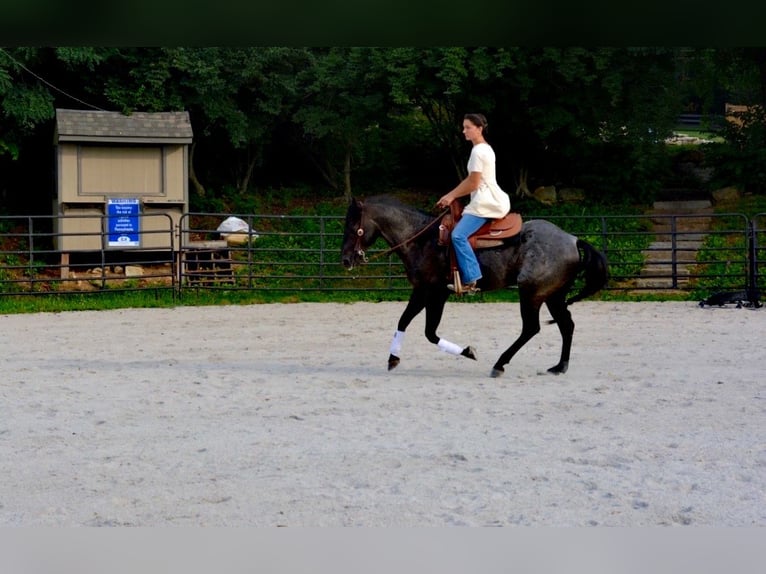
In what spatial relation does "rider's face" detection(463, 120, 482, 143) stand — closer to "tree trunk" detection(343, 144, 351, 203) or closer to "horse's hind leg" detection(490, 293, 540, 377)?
"horse's hind leg" detection(490, 293, 540, 377)

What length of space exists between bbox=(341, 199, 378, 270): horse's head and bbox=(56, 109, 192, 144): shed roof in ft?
38.0

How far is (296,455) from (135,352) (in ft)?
18.4

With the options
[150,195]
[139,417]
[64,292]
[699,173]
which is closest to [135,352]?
[139,417]

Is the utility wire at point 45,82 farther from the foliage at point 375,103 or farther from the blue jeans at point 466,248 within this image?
the blue jeans at point 466,248

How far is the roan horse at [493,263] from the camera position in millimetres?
9836

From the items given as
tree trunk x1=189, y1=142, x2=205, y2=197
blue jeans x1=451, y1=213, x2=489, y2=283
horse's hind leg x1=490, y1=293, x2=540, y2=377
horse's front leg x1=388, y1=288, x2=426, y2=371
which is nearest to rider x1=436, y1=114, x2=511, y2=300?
blue jeans x1=451, y1=213, x2=489, y2=283

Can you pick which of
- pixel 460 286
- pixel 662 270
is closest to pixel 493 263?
pixel 460 286

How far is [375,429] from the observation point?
750 centimetres

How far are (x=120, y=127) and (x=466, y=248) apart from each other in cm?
1290

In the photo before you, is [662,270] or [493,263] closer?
[493,263]

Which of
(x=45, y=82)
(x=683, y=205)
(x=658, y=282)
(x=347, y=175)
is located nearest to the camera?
(x=658, y=282)

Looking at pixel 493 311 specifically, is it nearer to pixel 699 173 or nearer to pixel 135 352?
pixel 135 352

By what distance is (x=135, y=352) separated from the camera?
11.9 metres

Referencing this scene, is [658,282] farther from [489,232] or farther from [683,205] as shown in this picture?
[489,232]
